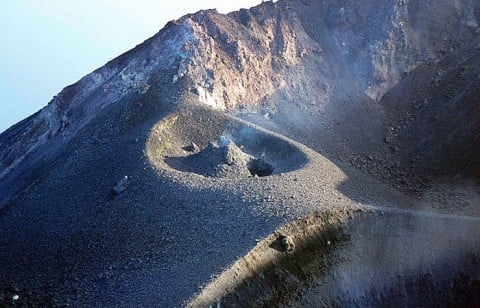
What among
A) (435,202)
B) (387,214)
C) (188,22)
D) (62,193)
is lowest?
(435,202)

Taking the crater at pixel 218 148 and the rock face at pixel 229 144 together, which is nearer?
the rock face at pixel 229 144

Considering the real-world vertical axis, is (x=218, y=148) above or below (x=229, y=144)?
above

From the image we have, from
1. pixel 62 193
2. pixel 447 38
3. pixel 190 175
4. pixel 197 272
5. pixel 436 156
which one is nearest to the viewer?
pixel 197 272

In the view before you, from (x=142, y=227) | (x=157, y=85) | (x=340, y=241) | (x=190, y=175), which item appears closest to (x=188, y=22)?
(x=157, y=85)

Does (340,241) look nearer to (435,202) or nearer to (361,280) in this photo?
(361,280)

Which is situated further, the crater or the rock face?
the crater

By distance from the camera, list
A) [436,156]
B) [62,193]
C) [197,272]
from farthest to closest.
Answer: [436,156] < [62,193] < [197,272]

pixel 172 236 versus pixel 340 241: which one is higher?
pixel 172 236

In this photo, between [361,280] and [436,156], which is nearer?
[361,280]
